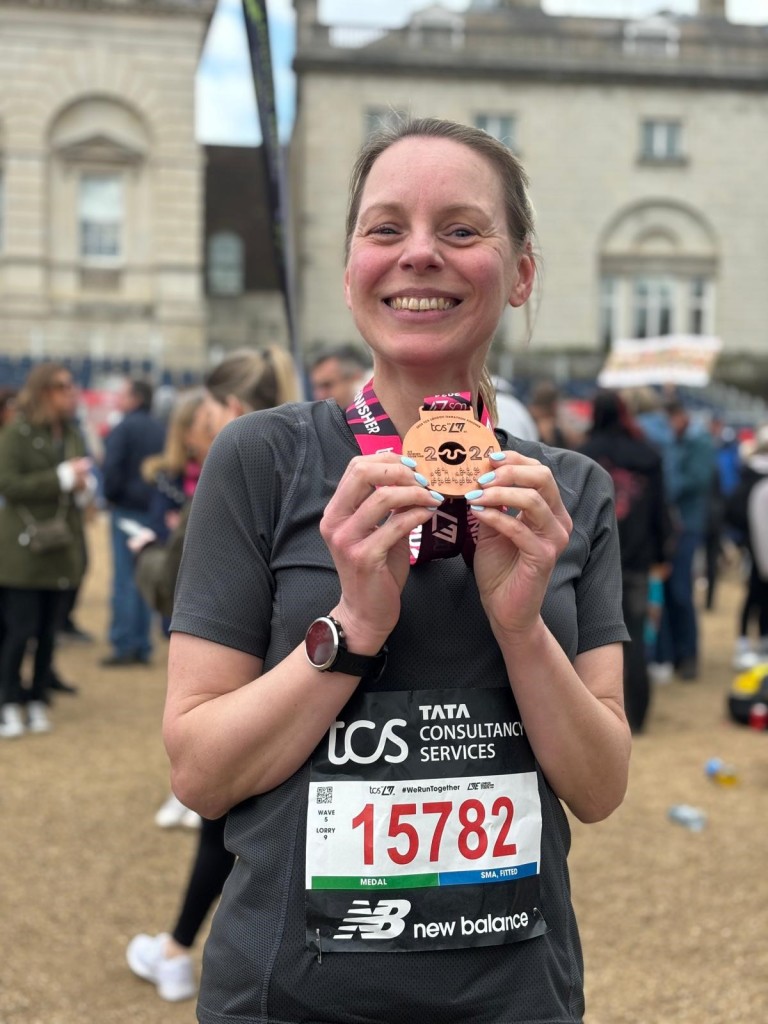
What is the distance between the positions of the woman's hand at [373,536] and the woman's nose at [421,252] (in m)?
0.34

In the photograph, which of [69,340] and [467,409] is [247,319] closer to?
[69,340]

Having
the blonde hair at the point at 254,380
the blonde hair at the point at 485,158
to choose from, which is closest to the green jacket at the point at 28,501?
the blonde hair at the point at 254,380

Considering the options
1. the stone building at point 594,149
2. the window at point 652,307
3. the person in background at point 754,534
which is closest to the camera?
the person in background at point 754,534

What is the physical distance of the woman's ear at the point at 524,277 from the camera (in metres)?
1.93

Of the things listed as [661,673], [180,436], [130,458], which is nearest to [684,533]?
[661,673]

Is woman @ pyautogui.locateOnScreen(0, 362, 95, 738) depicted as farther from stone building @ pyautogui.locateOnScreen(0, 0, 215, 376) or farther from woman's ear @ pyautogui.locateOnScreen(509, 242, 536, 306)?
stone building @ pyautogui.locateOnScreen(0, 0, 215, 376)

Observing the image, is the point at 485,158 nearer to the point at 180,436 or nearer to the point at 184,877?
the point at 180,436

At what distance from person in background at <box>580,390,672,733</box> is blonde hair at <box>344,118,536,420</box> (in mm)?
5901

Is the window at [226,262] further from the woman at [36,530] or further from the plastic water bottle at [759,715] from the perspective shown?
the plastic water bottle at [759,715]

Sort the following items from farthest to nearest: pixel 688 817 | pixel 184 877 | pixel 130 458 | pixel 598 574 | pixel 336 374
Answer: pixel 130 458
pixel 336 374
pixel 688 817
pixel 184 877
pixel 598 574

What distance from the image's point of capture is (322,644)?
1596 mm

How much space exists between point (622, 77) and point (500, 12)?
4.39m

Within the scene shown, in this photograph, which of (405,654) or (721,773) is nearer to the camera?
(405,654)

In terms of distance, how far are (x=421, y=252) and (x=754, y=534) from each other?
8053mm
